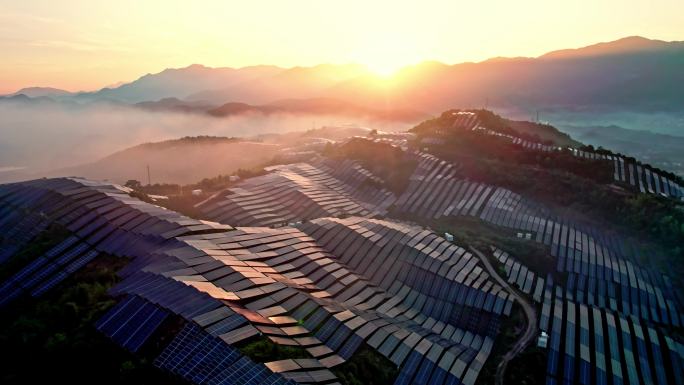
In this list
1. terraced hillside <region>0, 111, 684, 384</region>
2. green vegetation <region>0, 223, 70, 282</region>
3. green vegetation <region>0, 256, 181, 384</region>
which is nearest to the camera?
green vegetation <region>0, 256, 181, 384</region>

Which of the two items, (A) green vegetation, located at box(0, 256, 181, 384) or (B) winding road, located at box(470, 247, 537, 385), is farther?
(B) winding road, located at box(470, 247, 537, 385)

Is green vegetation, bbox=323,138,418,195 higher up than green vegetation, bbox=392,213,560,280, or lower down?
higher up

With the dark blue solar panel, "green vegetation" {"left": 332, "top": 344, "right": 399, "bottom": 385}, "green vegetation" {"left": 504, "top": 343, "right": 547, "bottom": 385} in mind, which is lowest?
"green vegetation" {"left": 504, "top": 343, "right": 547, "bottom": 385}

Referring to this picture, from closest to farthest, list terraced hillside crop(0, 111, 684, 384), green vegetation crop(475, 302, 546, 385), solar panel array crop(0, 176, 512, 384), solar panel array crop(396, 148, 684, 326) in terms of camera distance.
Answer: solar panel array crop(0, 176, 512, 384), terraced hillside crop(0, 111, 684, 384), green vegetation crop(475, 302, 546, 385), solar panel array crop(396, 148, 684, 326)

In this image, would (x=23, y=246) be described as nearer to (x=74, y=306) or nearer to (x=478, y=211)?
(x=74, y=306)

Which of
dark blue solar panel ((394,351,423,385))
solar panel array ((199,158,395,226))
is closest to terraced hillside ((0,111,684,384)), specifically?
dark blue solar panel ((394,351,423,385))

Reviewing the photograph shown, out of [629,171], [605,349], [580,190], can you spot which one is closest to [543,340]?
[605,349]

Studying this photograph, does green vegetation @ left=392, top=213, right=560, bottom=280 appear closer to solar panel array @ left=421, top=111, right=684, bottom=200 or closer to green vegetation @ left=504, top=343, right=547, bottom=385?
green vegetation @ left=504, top=343, right=547, bottom=385

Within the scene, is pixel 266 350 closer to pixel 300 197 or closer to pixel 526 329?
pixel 526 329
